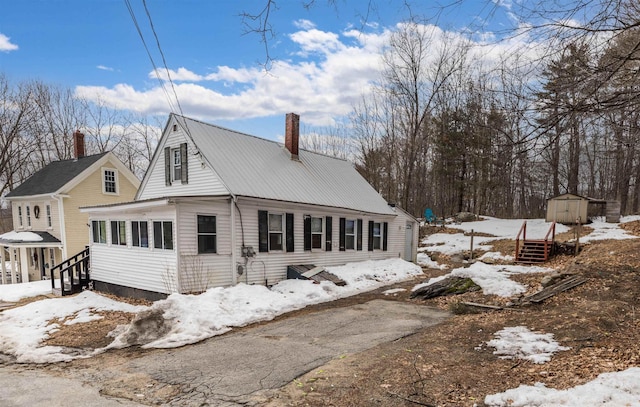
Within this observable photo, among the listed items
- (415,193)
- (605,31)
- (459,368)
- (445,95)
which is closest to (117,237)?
(459,368)

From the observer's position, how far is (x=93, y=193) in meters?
20.7

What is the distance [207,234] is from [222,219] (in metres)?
0.67

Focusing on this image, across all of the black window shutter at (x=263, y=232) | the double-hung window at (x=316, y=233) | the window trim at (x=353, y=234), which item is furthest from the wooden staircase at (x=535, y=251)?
the black window shutter at (x=263, y=232)

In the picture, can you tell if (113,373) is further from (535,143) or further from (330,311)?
(535,143)

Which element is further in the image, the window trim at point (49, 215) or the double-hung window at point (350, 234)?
the window trim at point (49, 215)

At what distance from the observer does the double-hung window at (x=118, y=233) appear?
1216 cm

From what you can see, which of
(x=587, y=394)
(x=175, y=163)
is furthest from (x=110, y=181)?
(x=587, y=394)

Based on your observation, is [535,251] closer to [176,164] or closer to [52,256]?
[176,164]

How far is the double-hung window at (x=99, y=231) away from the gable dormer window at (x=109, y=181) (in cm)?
896

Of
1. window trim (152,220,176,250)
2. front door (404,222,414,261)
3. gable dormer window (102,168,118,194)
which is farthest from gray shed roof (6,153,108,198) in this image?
front door (404,222,414,261)

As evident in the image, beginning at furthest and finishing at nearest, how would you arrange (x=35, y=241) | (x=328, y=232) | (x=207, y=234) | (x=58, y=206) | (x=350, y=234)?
(x=58, y=206) < (x=35, y=241) < (x=350, y=234) < (x=328, y=232) < (x=207, y=234)

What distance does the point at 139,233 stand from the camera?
11492 mm

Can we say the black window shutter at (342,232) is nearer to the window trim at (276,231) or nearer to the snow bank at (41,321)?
the window trim at (276,231)

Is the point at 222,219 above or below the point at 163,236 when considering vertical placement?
→ above
